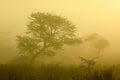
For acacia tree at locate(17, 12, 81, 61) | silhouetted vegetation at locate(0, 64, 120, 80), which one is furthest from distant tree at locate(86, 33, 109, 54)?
silhouetted vegetation at locate(0, 64, 120, 80)

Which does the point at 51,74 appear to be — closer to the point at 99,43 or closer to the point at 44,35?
the point at 44,35

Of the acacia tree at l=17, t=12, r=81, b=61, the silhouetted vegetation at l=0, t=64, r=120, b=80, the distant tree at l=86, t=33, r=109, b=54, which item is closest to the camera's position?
the silhouetted vegetation at l=0, t=64, r=120, b=80

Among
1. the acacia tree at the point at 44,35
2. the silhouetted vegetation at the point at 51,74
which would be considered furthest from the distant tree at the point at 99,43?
the silhouetted vegetation at the point at 51,74

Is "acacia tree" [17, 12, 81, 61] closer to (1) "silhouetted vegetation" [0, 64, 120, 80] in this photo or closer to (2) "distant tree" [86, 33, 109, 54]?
(1) "silhouetted vegetation" [0, 64, 120, 80]

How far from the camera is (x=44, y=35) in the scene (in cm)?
3797

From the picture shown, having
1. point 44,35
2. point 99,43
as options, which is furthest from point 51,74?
point 99,43

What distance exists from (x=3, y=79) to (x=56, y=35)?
2775cm

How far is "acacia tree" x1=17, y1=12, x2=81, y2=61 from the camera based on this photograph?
3756 cm

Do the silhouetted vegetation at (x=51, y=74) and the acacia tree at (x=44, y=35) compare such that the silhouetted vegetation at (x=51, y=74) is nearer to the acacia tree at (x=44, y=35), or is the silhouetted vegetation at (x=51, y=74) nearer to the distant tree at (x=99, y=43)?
the acacia tree at (x=44, y=35)

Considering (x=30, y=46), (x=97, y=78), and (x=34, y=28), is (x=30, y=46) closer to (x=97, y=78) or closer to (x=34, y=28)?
(x=34, y=28)

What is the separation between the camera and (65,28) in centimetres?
3969

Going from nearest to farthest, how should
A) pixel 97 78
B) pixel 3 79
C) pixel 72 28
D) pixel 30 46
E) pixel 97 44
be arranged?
1. pixel 97 78
2. pixel 3 79
3. pixel 30 46
4. pixel 72 28
5. pixel 97 44

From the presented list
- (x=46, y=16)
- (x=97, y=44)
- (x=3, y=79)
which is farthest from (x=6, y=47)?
(x=3, y=79)

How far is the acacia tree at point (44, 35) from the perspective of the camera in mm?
37562
